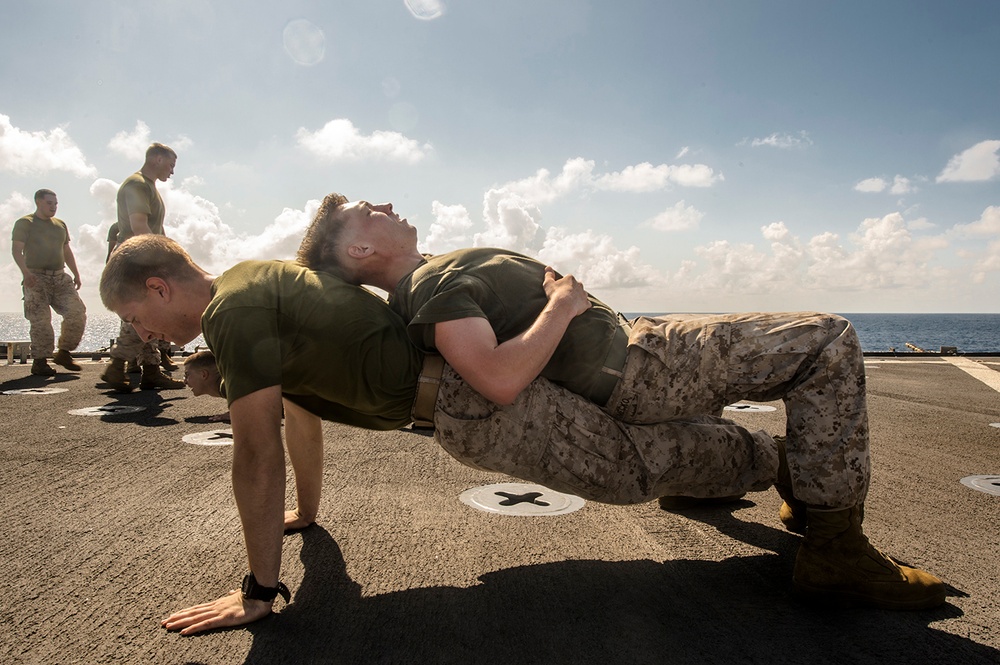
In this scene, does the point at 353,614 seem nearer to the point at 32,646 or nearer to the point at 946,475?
the point at 32,646

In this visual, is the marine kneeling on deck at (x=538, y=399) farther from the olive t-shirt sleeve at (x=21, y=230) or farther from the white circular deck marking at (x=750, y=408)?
the olive t-shirt sleeve at (x=21, y=230)

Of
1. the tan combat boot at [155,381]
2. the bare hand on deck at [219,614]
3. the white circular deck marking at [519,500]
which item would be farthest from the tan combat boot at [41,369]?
the bare hand on deck at [219,614]

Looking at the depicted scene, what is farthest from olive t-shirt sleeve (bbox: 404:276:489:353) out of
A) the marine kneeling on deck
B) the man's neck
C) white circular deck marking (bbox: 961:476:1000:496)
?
white circular deck marking (bbox: 961:476:1000:496)

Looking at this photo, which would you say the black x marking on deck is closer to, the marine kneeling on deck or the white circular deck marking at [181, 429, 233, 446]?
the marine kneeling on deck

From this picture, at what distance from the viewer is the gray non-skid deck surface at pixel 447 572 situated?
173cm

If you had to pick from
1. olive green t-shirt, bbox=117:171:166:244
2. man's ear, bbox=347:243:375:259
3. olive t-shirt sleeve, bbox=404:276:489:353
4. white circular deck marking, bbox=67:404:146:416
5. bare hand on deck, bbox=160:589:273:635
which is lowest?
white circular deck marking, bbox=67:404:146:416

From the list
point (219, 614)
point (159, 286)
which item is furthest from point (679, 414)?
point (159, 286)

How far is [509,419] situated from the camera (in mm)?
2168

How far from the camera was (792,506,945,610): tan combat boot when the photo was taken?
195 cm

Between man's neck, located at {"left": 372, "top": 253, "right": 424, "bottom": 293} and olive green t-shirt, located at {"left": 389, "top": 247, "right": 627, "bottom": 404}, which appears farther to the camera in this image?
man's neck, located at {"left": 372, "top": 253, "right": 424, "bottom": 293}

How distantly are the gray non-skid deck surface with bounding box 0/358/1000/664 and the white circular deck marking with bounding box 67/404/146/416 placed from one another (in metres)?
1.54

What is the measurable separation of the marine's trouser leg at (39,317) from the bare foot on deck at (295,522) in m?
7.39

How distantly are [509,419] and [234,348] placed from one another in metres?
0.94

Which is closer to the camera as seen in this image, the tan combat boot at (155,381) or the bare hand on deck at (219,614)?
the bare hand on deck at (219,614)
